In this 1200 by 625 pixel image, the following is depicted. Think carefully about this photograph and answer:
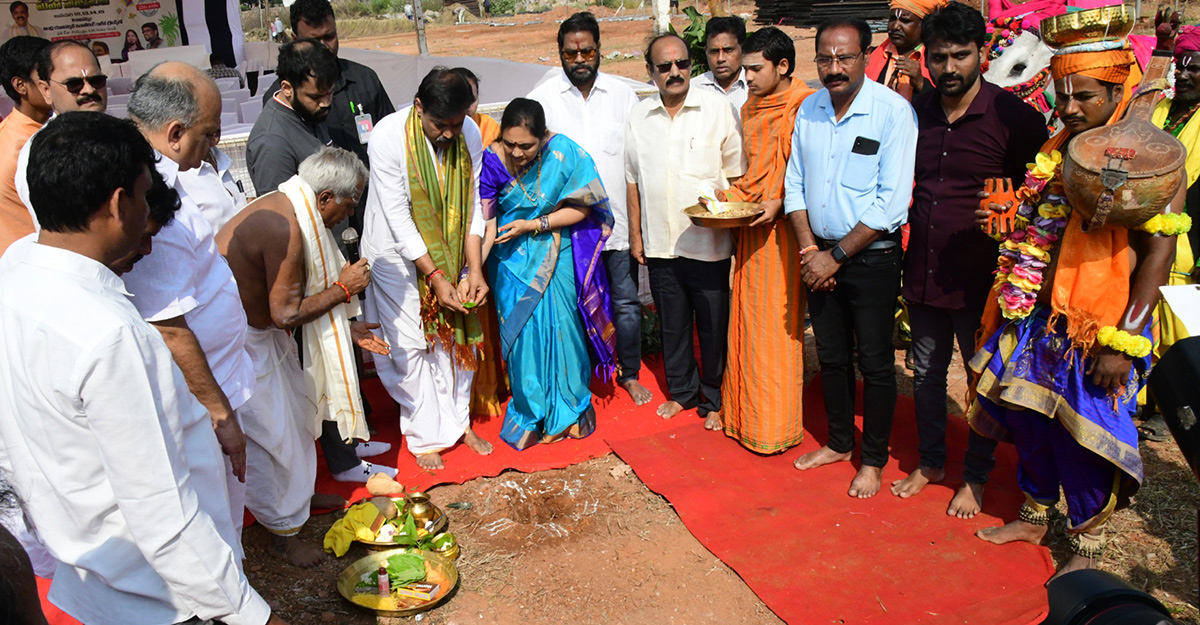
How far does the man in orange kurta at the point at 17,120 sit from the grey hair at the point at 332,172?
1.24 m

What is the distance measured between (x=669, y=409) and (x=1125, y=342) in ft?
8.17

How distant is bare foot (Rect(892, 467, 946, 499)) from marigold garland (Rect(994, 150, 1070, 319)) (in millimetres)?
1061

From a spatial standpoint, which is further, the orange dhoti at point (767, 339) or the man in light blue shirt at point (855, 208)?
the orange dhoti at point (767, 339)

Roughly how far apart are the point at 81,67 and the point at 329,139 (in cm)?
112

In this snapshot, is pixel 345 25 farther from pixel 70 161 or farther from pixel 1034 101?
pixel 70 161

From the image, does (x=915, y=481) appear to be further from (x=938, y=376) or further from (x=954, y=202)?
(x=954, y=202)

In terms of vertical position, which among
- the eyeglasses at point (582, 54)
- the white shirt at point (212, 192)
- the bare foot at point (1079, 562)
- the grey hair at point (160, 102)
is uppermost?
the eyeglasses at point (582, 54)

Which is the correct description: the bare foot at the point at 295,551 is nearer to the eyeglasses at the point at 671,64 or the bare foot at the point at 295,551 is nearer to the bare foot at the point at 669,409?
the bare foot at the point at 669,409

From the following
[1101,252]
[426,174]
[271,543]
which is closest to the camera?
[1101,252]

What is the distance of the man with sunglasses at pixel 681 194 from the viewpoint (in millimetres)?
4328

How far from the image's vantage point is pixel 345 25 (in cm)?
3356

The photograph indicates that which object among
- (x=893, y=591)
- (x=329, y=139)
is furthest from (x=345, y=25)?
(x=893, y=591)

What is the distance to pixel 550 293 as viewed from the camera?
14.8 feet

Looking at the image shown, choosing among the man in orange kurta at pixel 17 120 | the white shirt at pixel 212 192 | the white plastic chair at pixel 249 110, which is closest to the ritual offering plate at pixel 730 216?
the white shirt at pixel 212 192
